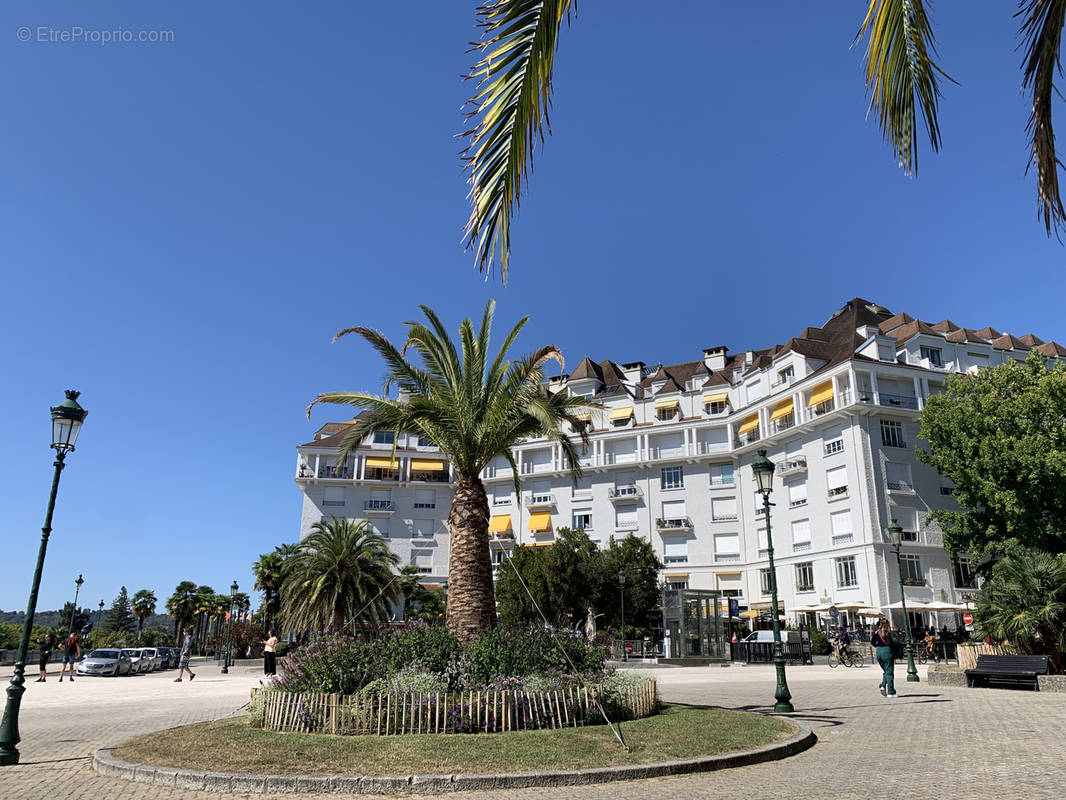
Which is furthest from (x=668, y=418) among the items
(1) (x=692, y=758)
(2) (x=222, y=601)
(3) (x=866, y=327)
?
(1) (x=692, y=758)

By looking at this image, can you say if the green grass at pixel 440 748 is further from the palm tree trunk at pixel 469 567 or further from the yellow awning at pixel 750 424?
the yellow awning at pixel 750 424

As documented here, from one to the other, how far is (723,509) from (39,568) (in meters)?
52.1

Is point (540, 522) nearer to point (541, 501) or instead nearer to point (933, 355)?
point (541, 501)

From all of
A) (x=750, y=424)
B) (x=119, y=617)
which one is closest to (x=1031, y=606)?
(x=750, y=424)

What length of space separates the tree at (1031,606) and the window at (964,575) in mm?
29005

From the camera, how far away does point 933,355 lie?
50500mm

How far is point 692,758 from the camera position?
8.68 metres

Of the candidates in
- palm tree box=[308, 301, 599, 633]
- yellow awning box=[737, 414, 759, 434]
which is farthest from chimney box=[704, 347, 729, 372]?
palm tree box=[308, 301, 599, 633]

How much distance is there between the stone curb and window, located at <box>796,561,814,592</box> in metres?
44.0

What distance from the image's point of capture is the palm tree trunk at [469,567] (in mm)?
14594

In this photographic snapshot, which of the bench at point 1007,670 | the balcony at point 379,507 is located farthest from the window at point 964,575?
the balcony at point 379,507

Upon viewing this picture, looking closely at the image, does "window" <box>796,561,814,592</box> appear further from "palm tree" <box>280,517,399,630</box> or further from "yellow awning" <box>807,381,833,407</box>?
"palm tree" <box>280,517,399,630</box>

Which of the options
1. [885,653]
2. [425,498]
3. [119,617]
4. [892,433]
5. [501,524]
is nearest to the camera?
[885,653]

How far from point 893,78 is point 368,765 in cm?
813
